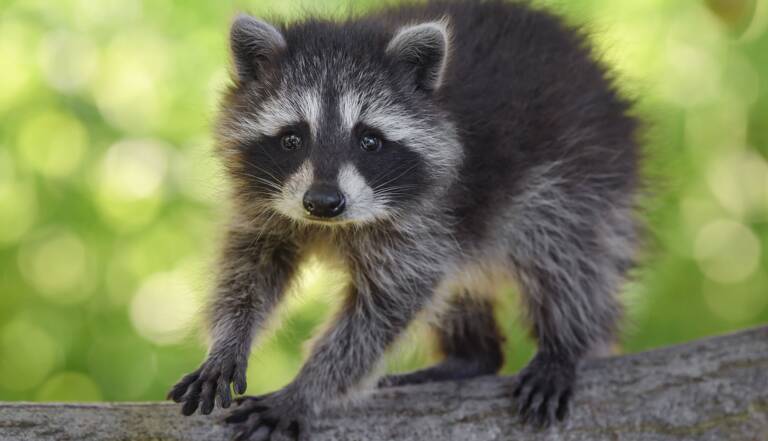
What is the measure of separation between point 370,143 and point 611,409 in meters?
1.13

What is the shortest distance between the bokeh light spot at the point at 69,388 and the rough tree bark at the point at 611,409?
62.2 inches

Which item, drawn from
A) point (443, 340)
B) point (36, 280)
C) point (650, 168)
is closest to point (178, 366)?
point (36, 280)

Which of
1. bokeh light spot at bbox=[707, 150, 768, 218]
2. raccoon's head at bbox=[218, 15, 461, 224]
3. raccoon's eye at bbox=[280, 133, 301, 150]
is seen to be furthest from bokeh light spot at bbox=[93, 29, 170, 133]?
bokeh light spot at bbox=[707, 150, 768, 218]

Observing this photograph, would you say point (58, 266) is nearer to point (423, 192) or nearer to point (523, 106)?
point (423, 192)

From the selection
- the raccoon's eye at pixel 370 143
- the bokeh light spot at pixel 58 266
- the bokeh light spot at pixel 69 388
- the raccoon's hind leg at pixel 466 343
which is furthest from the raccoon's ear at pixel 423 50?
the bokeh light spot at pixel 69 388

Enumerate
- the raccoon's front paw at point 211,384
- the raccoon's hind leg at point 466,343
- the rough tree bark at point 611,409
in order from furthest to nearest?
1. the raccoon's hind leg at point 466,343
2. the rough tree bark at point 611,409
3. the raccoon's front paw at point 211,384

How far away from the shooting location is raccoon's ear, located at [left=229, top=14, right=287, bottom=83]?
123 inches

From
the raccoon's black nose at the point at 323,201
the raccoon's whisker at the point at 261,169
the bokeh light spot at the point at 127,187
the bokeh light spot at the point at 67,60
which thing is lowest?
→ the bokeh light spot at the point at 127,187

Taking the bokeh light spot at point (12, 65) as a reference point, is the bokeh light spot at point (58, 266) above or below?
below

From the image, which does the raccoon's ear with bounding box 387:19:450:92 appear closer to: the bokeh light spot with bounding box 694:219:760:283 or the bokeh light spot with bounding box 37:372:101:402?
the bokeh light spot with bounding box 694:219:760:283

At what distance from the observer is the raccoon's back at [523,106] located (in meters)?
3.38

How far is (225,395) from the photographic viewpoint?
2.94m

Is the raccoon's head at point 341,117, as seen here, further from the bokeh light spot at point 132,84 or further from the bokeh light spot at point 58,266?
the bokeh light spot at point 58,266

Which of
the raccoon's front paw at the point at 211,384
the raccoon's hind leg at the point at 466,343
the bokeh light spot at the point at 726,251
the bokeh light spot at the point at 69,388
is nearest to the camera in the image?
the raccoon's front paw at the point at 211,384
